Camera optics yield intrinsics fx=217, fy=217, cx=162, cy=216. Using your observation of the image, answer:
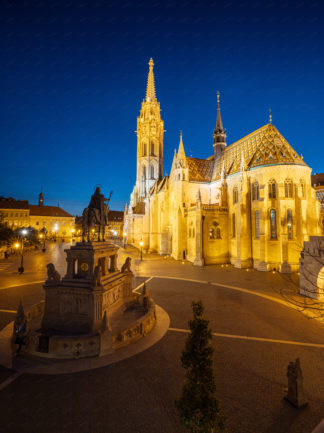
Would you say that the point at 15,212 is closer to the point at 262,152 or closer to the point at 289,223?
the point at 262,152

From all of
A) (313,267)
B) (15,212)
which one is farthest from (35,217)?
(313,267)

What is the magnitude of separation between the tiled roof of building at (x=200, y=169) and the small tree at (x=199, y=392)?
35.6 meters

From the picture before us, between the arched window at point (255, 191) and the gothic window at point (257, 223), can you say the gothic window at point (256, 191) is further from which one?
the gothic window at point (257, 223)

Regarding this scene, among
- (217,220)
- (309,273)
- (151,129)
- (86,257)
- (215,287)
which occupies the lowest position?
(215,287)

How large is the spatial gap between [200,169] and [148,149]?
21.3 m

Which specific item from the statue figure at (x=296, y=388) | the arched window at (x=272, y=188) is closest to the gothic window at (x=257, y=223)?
the arched window at (x=272, y=188)

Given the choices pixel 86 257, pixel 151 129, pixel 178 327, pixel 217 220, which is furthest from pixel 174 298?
pixel 151 129

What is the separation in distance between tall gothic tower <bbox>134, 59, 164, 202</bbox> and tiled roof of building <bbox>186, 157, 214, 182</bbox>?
669 inches

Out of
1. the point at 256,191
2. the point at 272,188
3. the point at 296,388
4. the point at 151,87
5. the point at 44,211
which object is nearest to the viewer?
the point at 296,388

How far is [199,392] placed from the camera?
3863 mm

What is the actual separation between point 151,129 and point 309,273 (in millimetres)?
51742

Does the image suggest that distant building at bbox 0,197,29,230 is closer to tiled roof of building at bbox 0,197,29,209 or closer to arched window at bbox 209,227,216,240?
tiled roof of building at bbox 0,197,29,209

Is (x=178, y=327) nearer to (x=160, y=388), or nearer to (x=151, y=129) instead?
Result: (x=160, y=388)

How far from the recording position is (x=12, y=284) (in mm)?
18344
